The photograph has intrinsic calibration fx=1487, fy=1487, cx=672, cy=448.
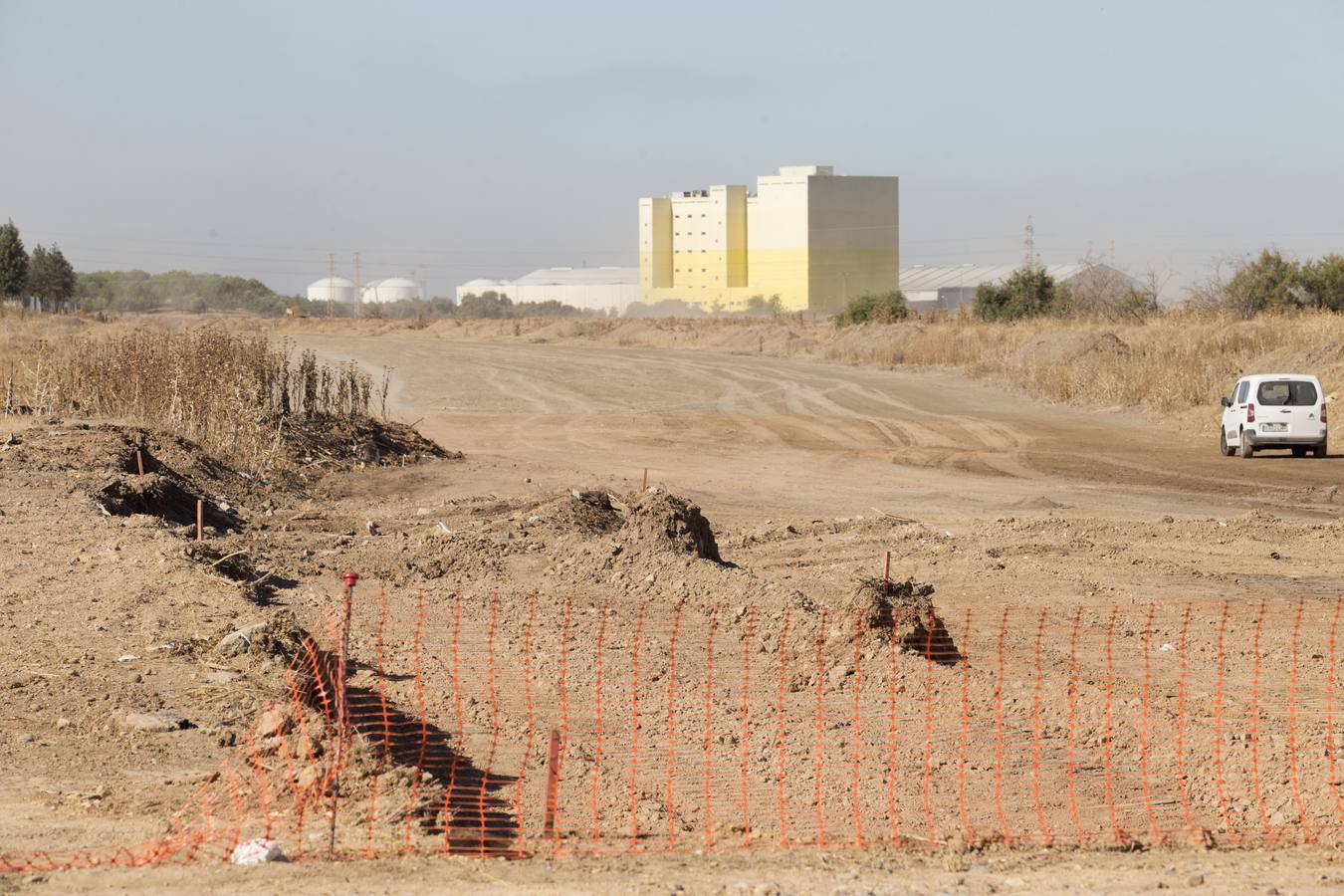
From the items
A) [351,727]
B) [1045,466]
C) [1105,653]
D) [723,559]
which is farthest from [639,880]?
[1045,466]

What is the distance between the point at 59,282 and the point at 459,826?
91.3 metres

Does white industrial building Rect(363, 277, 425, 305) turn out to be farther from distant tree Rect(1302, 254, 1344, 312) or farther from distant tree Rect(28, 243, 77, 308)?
distant tree Rect(1302, 254, 1344, 312)

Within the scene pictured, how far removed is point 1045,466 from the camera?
24.2m

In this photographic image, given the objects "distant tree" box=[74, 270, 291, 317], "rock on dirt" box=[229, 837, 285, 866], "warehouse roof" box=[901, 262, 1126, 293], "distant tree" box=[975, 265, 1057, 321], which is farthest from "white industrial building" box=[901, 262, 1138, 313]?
"rock on dirt" box=[229, 837, 285, 866]

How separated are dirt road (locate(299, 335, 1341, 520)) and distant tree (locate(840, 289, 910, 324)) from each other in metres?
15.4

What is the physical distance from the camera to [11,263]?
82625mm

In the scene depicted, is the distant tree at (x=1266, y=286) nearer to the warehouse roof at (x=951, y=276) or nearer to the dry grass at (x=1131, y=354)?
the dry grass at (x=1131, y=354)

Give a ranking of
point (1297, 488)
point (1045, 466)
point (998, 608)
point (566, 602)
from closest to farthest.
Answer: point (566, 602), point (998, 608), point (1297, 488), point (1045, 466)

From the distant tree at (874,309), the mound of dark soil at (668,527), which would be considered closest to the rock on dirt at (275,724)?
the mound of dark soil at (668,527)

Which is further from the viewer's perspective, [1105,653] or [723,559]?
[723,559]

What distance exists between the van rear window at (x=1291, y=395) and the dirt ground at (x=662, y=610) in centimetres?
100

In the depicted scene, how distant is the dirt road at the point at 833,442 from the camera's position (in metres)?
20.3

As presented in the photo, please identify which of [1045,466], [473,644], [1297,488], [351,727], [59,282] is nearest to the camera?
[351,727]

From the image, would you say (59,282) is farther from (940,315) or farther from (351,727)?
(351,727)
